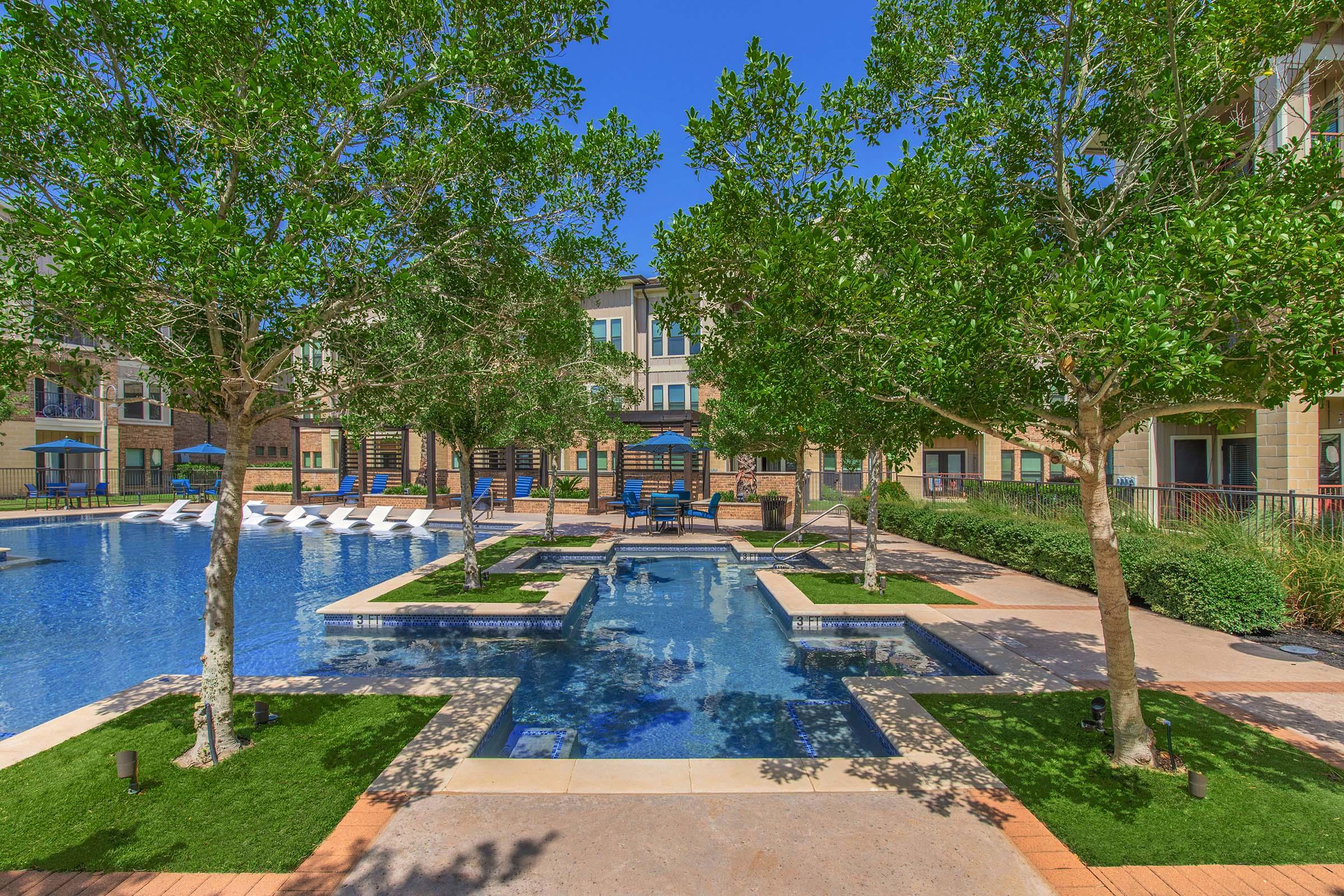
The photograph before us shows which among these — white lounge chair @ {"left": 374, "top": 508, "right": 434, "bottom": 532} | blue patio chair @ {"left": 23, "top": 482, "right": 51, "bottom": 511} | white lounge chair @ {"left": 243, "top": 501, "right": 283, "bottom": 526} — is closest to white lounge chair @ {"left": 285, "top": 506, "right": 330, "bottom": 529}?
white lounge chair @ {"left": 243, "top": 501, "right": 283, "bottom": 526}

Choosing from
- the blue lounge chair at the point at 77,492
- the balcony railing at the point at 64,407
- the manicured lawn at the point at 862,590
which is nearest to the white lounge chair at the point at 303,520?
the blue lounge chair at the point at 77,492

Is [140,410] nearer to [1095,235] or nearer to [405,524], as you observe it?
[405,524]

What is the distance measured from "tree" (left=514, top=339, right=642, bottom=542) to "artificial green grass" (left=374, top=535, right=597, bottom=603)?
283 centimetres

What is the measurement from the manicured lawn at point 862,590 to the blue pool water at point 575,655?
0.80 m

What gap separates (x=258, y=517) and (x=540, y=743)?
2097 cm

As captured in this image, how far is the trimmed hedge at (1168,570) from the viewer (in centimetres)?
798

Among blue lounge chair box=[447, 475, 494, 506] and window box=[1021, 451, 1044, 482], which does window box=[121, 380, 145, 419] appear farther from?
window box=[1021, 451, 1044, 482]

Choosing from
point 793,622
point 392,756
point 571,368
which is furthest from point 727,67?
point 571,368

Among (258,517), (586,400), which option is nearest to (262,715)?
(586,400)

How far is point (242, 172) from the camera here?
539cm

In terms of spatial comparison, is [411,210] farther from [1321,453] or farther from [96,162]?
[1321,453]

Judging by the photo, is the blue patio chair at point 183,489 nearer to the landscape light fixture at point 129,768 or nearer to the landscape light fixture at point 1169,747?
the landscape light fixture at point 129,768

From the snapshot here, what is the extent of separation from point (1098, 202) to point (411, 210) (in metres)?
6.06

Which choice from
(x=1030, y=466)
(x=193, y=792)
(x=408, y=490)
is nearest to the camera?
(x=193, y=792)
